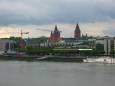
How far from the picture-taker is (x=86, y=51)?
126250 mm

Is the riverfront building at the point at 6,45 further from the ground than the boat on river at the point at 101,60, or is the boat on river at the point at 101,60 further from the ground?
the riverfront building at the point at 6,45

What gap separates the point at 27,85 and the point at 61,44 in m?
130

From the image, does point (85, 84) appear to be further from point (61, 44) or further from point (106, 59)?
point (61, 44)

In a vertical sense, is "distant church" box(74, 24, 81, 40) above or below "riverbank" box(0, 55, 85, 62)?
above

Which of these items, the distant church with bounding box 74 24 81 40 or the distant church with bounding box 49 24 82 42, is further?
the distant church with bounding box 74 24 81 40

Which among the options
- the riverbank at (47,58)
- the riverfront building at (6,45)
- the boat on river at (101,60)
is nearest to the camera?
the boat on river at (101,60)

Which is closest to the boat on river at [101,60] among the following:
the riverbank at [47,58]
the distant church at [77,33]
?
the riverbank at [47,58]

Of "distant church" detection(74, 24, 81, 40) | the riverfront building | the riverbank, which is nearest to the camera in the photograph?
the riverbank

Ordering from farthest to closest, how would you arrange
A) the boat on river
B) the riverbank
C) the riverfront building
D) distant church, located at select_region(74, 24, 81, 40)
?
distant church, located at select_region(74, 24, 81, 40), the riverfront building, the riverbank, the boat on river

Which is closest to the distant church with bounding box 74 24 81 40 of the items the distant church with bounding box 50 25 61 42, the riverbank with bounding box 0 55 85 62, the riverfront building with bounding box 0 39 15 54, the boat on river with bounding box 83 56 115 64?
the distant church with bounding box 50 25 61 42

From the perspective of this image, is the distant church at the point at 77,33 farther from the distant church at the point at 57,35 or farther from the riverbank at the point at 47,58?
the riverbank at the point at 47,58

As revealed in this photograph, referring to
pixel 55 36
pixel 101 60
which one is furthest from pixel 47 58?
pixel 55 36

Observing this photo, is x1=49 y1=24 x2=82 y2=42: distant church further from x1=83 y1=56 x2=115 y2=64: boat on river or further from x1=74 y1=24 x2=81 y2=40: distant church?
x1=83 y1=56 x2=115 y2=64: boat on river

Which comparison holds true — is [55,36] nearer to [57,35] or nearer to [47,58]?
[57,35]
